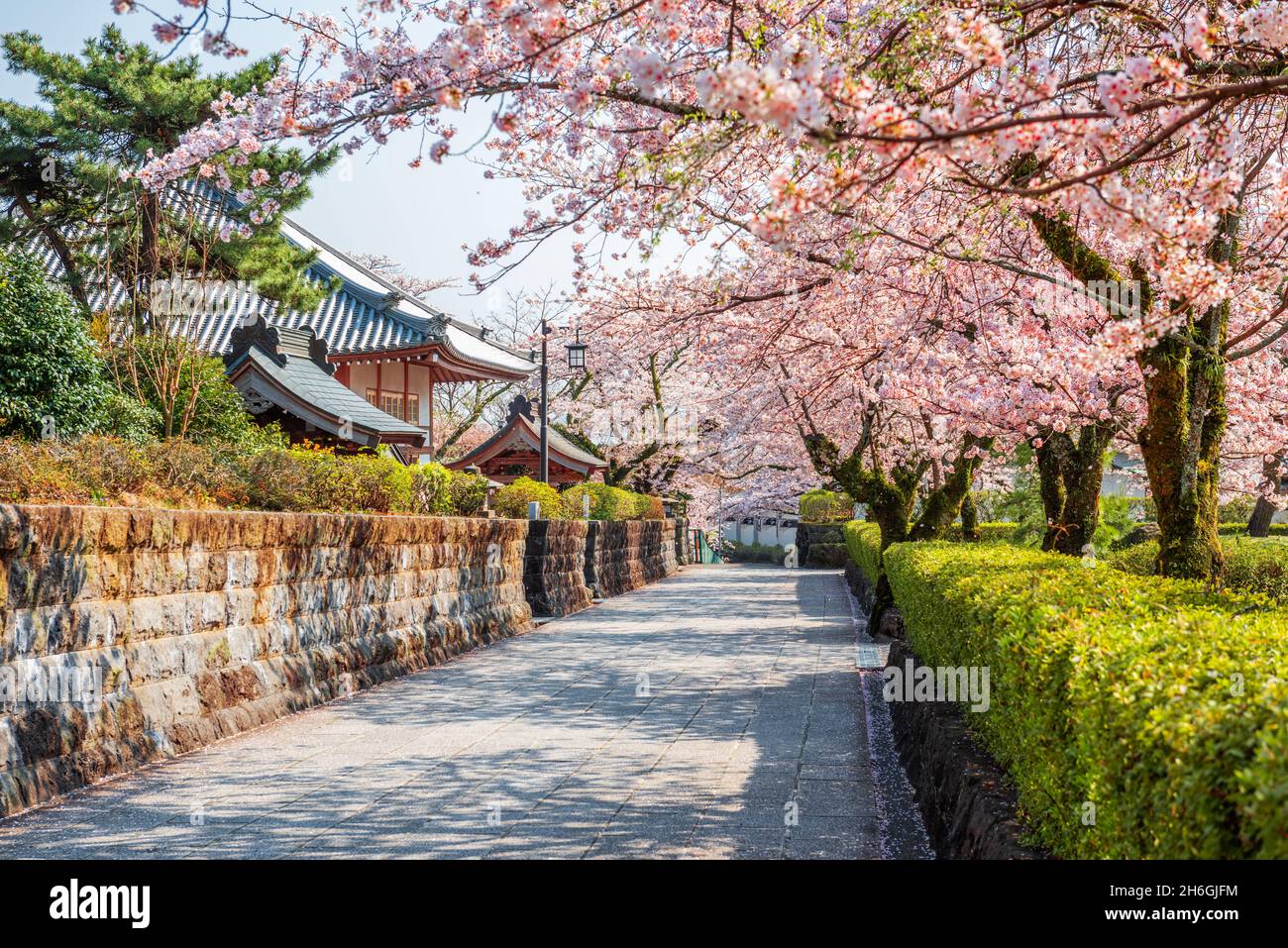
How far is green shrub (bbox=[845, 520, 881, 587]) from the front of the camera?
19375 mm

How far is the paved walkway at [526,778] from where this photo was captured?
5316 mm

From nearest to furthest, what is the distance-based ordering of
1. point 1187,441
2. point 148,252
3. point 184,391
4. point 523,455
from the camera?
point 1187,441
point 184,391
point 148,252
point 523,455

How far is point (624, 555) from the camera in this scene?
26.2 m

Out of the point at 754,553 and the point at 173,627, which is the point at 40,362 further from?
the point at 754,553

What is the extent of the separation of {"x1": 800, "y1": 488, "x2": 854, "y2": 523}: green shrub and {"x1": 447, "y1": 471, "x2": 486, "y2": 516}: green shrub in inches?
1263

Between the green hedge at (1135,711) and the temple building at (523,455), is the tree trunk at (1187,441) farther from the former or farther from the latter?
the temple building at (523,455)

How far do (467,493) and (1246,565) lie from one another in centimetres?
1028

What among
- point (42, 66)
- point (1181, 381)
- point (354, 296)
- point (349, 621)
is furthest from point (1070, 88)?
point (354, 296)

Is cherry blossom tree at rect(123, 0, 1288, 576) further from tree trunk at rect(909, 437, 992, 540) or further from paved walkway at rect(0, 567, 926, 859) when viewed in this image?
tree trunk at rect(909, 437, 992, 540)

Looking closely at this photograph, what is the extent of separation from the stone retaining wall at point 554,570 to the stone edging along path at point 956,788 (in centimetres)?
1083

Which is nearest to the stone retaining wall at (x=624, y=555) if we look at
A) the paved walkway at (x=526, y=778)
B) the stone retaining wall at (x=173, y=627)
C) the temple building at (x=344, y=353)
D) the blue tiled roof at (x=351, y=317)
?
the temple building at (x=344, y=353)

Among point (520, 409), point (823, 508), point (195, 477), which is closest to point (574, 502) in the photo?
point (520, 409)

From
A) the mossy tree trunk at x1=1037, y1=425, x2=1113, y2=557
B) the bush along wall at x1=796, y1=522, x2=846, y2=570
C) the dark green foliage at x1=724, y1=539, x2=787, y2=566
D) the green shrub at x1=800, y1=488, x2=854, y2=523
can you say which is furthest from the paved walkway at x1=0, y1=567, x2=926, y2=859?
the dark green foliage at x1=724, y1=539, x2=787, y2=566

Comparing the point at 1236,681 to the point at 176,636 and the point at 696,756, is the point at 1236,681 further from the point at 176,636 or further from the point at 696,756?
the point at 176,636
